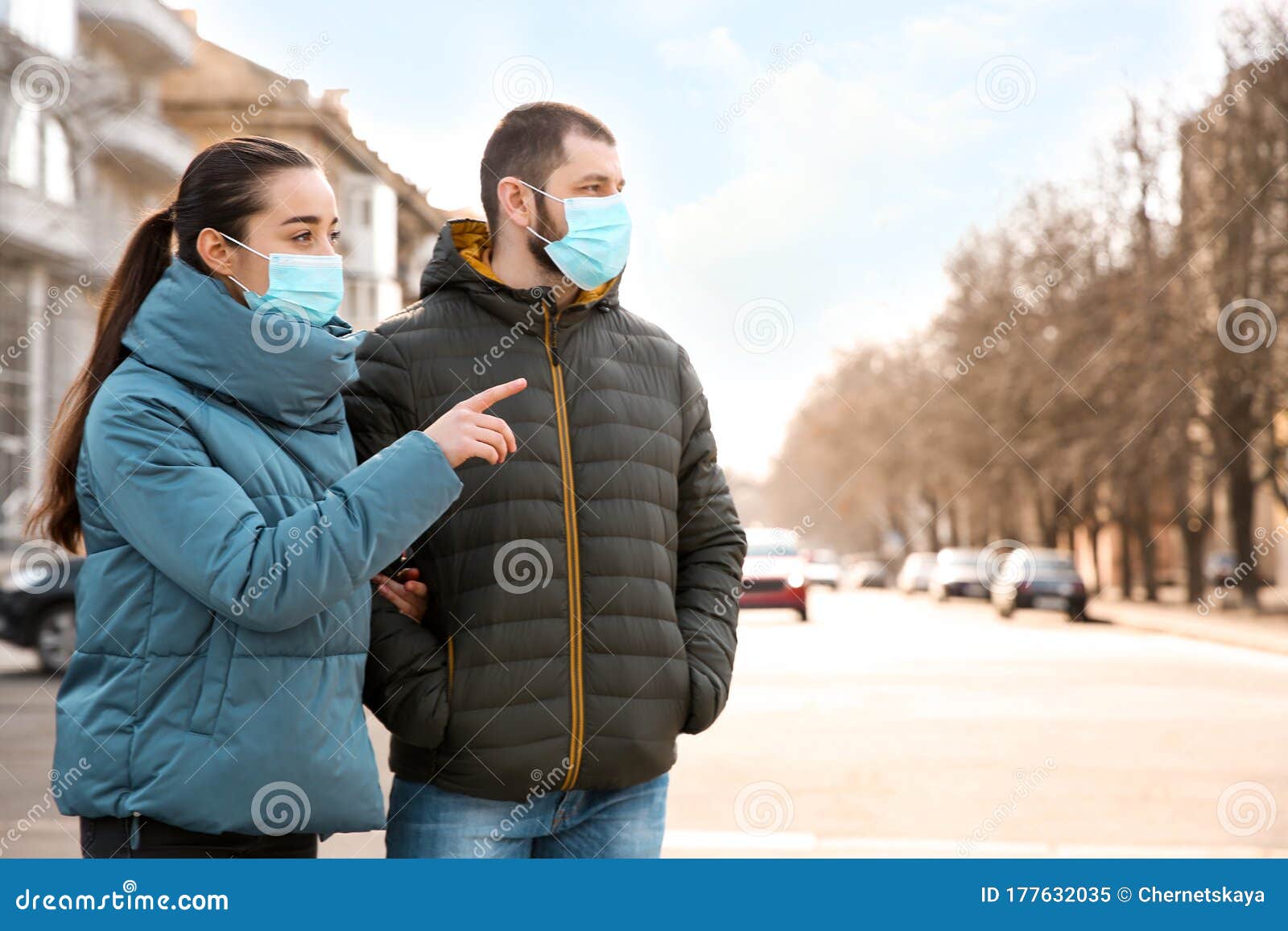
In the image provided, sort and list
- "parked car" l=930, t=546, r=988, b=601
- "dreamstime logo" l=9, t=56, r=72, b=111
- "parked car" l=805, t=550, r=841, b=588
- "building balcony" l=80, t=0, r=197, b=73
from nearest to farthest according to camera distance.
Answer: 1. "dreamstime logo" l=9, t=56, r=72, b=111
2. "building balcony" l=80, t=0, r=197, b=73
3. "parked car" l=930, t=546, r=988, b=601
4. "parked car" l=805, t=550, r=841, b=588

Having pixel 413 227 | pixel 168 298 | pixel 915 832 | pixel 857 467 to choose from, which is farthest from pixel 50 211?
pixel 857 467

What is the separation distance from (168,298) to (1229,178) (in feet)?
94.7

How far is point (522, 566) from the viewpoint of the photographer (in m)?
2.77

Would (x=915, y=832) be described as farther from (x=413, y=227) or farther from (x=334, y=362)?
(x=413, y=227)

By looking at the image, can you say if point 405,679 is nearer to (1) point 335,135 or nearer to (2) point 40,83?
(2) point 40,83

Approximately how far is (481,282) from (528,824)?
106 cm

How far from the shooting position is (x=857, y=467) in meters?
62.7

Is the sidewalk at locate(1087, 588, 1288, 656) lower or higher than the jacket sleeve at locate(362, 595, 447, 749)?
lower

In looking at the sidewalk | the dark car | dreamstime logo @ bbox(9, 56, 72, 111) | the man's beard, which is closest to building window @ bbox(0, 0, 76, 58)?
dreamstime logo @ bbox(9, 56, 72, 111)

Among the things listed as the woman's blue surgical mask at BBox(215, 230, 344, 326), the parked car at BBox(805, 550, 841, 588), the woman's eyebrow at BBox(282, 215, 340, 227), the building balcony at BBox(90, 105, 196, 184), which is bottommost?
the parked car at BBox(805, 550, 841, 588)

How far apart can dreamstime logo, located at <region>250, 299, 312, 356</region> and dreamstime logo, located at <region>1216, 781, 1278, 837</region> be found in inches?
249

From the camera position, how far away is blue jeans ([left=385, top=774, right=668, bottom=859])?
2730 millimetres

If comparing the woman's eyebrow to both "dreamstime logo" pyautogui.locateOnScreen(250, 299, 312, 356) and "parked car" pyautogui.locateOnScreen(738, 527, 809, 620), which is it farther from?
"parked car" pyautogui.locateOnScreen(738, 527, 809, 620)

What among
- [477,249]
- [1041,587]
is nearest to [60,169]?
[1041,587]
